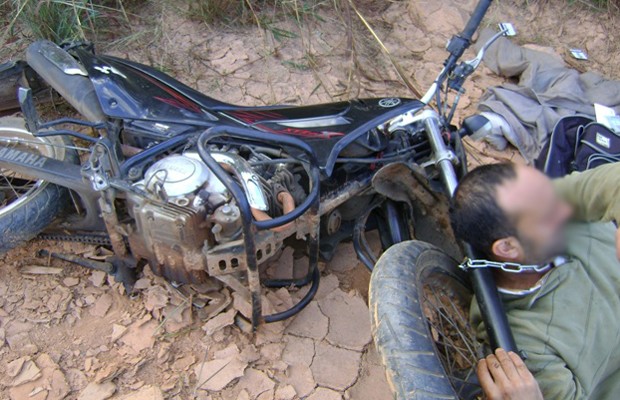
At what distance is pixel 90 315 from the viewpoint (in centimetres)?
268

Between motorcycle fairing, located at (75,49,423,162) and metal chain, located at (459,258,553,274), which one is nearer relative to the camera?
metal chain, located at (459,258,553,274)

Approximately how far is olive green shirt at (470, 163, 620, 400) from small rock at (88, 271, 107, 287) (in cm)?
177

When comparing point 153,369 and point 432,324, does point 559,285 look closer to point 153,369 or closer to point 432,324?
point 432,324

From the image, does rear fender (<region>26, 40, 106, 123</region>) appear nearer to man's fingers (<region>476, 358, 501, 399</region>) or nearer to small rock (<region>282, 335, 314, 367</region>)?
small rock (<region>282, 335, 314, 367</region>)

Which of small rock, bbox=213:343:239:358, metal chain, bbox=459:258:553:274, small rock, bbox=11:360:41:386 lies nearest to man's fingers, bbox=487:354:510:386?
metal chain, bbox=459:258:553:274

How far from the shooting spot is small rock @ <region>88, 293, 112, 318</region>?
268 centimetres

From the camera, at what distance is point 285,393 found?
244 cm

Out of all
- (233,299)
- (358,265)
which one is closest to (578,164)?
(358,265)

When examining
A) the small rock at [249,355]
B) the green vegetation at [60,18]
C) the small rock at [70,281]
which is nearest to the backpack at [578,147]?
the small rock at [249,355]

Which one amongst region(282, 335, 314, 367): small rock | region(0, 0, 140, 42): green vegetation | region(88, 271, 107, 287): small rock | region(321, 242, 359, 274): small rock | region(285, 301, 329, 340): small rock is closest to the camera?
region(282, 335, 314, 367): small rock

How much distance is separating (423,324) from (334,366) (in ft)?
2.31

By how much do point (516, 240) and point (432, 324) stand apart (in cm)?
58

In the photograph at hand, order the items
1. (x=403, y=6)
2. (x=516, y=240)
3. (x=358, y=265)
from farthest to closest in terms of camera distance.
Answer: (x=403, y=6) → (x=358, y=265) → (x=516, y=240)

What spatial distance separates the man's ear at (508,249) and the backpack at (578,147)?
1.17 metres
